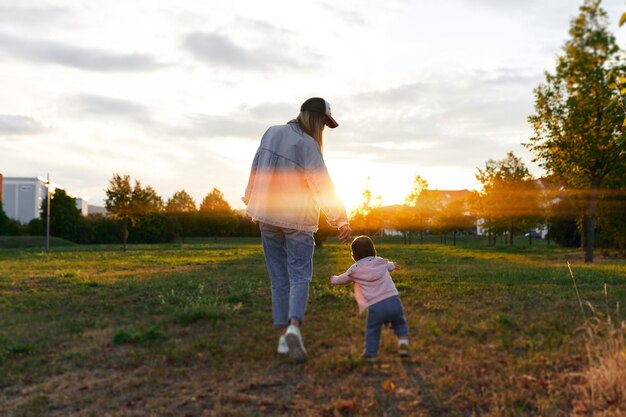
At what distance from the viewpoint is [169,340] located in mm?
5324

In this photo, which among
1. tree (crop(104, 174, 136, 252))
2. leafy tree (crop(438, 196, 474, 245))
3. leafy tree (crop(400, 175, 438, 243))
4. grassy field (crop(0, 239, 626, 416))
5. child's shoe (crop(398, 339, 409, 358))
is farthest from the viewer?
leafy tree (crop(400, 175, 438, 243))

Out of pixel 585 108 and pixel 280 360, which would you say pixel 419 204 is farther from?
pixel 280 360

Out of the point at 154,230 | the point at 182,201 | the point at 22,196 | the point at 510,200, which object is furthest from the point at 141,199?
the point at 22,196

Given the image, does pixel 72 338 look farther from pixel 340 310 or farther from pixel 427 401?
pixel 427 401

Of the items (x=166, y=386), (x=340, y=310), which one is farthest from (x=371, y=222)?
(x=166, y=386)

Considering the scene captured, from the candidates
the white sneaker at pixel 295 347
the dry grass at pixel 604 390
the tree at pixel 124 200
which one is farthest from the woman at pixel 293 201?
the tree at pixel 124 200

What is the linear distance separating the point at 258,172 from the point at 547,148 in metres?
18.9

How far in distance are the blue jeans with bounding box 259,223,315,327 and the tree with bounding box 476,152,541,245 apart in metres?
35.6

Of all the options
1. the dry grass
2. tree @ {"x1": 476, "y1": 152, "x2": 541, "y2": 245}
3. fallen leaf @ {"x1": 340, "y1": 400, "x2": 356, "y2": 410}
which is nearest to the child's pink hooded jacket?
fallen leaf @ {"x1": 340, "y1": 400, "x2": 356, "y2": 410}

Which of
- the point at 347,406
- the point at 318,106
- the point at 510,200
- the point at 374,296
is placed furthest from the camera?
the point at 510,200

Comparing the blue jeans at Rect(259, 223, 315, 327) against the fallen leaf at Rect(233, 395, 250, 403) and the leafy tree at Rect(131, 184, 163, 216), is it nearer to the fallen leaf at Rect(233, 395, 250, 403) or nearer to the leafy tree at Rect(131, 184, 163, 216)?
the fallen leaf at Rect(233, 395, 250, 403)

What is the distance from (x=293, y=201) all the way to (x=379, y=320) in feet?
4.18

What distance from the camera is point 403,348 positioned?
448 centimetres

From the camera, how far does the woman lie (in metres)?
4.72
